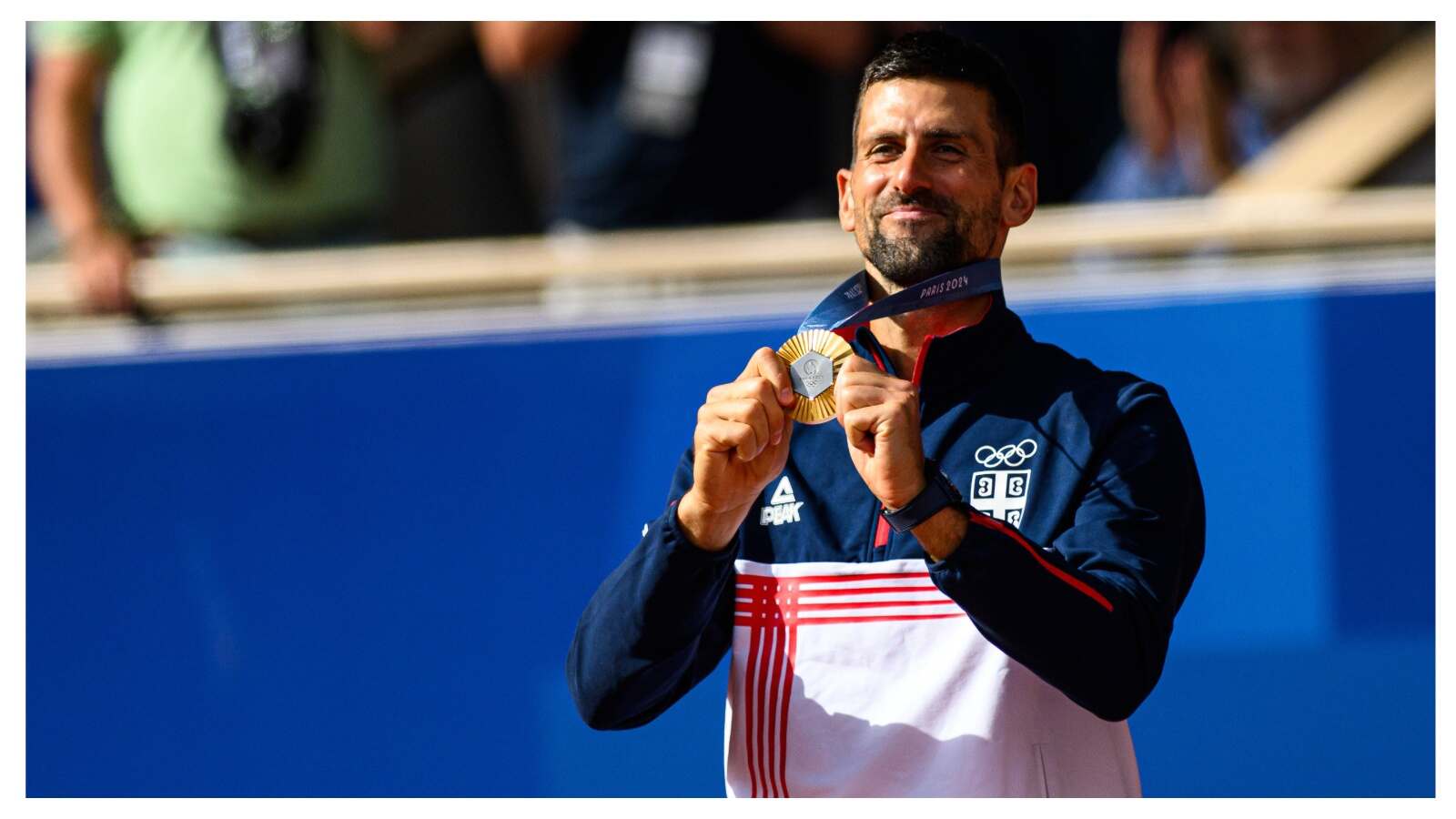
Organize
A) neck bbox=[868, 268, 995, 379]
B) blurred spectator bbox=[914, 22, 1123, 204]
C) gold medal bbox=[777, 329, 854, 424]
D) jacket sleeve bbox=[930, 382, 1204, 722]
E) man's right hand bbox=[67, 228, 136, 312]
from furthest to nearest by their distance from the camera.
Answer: man's right hand bbox=[67, 228, 136, 312], blurred spectator bbox=[914, 22, 1123, 204], neck bbox=[868, 268, 995, 379], gold medal bbox=[777, 329, 854, 424], jacket sleeve bbox=[930, 382, 1204, 722]

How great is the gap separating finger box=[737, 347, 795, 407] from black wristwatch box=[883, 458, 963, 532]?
163 mm

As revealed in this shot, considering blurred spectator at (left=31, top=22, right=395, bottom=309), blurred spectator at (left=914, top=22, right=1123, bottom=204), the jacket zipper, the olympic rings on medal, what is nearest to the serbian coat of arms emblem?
the olympic rings on medal

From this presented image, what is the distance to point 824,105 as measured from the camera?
400 centimetres

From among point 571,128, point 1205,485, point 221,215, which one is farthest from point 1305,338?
point 221,215

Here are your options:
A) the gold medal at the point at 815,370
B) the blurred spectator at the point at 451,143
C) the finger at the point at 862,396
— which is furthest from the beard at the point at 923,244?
the blurred spectator at the point at 451,143

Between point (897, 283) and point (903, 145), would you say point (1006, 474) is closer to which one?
point (897, 283)

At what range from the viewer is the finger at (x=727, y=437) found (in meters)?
1.84

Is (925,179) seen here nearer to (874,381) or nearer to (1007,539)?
(874,381)

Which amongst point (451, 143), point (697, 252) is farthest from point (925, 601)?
point (451, 143)

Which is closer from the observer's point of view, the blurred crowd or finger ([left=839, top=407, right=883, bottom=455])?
finger ([left=839, top=407, right=883, bottom=455])

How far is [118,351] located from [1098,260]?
6.88 ft

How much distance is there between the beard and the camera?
2004 millimetres

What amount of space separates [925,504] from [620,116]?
7.35 feet

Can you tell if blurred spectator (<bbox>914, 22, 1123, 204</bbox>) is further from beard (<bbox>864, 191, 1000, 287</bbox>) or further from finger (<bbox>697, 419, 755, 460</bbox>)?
finger (<bbox>697, 419, 755, 460</bbox>)
